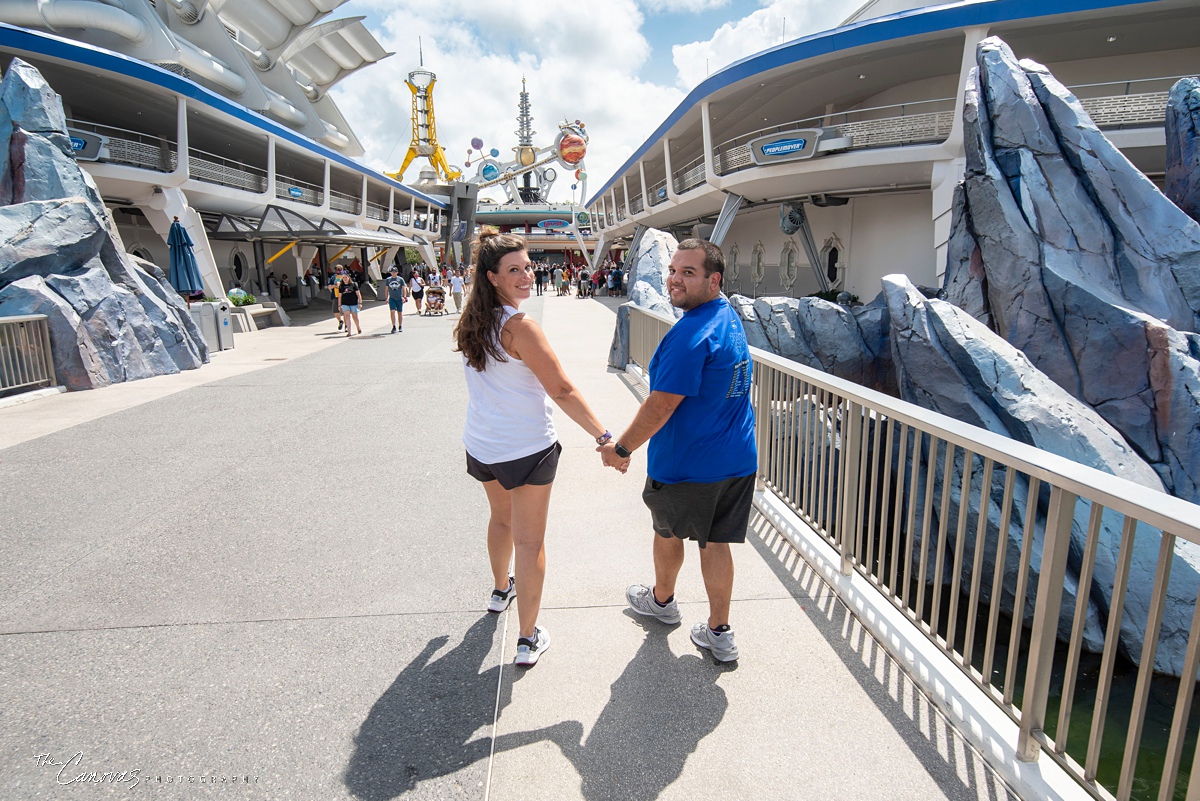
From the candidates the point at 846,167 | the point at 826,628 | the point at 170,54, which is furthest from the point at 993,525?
the point at 170,54

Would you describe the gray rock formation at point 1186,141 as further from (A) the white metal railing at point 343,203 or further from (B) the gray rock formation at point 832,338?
(A) the white metal railing at point 343,203

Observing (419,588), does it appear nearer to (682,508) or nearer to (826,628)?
(682,508)

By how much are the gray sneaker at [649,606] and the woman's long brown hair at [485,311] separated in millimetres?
1432

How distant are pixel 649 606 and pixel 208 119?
88.4ft

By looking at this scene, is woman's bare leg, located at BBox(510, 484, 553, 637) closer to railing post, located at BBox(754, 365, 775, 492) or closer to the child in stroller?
railing post, located at BBox(754, 365, 775, 492)

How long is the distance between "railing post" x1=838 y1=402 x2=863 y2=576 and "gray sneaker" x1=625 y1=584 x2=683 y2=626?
998 millimetres

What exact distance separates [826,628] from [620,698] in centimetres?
113

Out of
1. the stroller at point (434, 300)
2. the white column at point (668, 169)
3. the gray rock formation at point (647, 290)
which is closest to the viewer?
the gray rock formation at point (647, 290)

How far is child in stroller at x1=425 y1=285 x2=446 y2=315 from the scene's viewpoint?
73.2 ft

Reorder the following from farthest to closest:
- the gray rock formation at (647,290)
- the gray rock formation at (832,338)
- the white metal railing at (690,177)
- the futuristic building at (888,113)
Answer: the white metal railing at (690,177)
the futuristic building at (888,113)
the gray rock formation at (832,338)
the gray rock formation at (647,290)

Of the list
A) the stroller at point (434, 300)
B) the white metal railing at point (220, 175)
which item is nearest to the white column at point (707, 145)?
the stroller at point (434, 300)

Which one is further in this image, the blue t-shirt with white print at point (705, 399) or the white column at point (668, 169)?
the white column at point (668, 169)

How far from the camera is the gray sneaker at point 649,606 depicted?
3023 millimetres

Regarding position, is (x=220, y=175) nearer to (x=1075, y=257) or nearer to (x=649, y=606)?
(x=1075, y=257)
